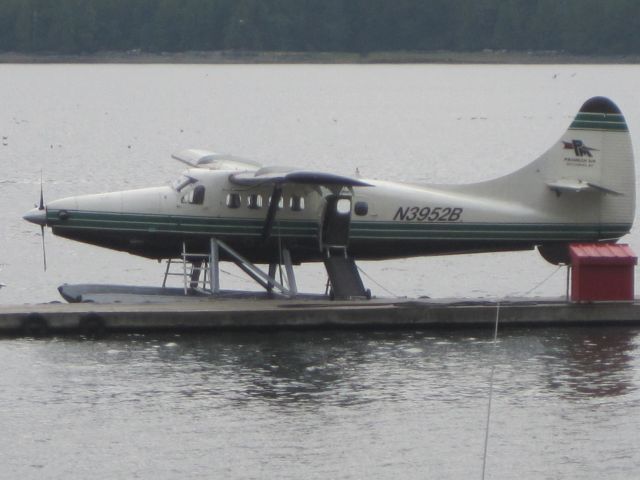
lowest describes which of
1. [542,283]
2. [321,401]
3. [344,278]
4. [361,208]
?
[321,401]

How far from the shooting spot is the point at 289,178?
780 inches

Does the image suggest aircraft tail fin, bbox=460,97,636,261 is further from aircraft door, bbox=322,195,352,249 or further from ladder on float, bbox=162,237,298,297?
ladder on float, bbox=162,237,298,297

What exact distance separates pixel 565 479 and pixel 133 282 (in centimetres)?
1580

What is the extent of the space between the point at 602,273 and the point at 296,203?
13.8ft

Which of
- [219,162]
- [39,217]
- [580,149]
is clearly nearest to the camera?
[39,217]

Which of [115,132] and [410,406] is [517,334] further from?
[115,132]

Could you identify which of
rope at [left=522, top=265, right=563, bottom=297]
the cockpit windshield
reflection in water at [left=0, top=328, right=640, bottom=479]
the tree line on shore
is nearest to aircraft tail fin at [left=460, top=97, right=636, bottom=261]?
reflection in water at [left=0, top=328, right=640, bottom=479]

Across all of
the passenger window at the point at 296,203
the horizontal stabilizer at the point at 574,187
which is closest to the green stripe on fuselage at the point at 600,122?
the horizontal stabilizer at the point at 574,187

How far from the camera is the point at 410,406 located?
53.1 feet

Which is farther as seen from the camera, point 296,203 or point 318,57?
point 318,57

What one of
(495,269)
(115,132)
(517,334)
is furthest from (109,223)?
(115,132)

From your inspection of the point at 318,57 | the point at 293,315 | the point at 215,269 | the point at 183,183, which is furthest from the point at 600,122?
the point at 318,57

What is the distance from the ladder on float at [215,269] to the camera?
20969 mm

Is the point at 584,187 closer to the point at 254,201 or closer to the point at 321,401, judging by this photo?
the point at 254,201
